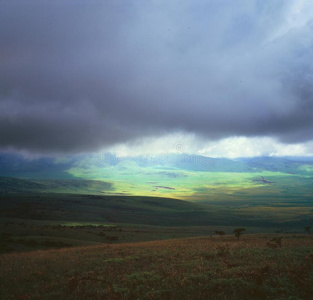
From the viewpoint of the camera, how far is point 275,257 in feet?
46.5

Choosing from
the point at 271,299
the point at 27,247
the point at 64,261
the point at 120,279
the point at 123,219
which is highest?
the point at 271,299

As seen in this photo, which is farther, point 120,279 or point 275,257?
point 275,257

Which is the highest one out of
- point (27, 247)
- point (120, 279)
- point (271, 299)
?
point (271, 299)

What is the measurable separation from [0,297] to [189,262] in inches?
369

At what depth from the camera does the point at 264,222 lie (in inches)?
3794

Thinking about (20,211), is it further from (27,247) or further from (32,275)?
(32,275)

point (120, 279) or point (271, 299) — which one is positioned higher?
point (271, 299)

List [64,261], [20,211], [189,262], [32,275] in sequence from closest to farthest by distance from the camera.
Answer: [32,275]
[189,262]
[64,261]
[20,211]

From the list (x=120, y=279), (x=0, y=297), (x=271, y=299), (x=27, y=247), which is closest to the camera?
(x=271, y=299)

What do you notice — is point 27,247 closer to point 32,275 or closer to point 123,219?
point 32,275

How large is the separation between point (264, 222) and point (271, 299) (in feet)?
325

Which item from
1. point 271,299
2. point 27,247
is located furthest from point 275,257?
point 27,247

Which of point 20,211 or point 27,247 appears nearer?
point 27,247

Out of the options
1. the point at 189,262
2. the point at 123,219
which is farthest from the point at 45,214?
the point at 189,262
